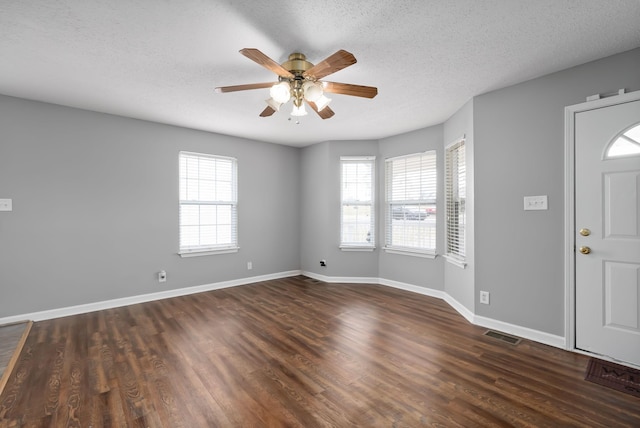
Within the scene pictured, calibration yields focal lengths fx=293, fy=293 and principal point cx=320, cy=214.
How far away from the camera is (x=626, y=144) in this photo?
2385 mm

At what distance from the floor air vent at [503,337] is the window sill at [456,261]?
0.77 m

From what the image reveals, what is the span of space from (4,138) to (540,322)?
234 inches

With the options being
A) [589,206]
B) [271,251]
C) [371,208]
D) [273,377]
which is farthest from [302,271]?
[589,206]

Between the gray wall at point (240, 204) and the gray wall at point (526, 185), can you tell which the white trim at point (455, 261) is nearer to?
→ the gray wall at point (240, 204)

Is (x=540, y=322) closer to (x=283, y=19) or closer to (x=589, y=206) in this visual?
(x=589, y=206)

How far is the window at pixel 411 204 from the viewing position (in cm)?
445

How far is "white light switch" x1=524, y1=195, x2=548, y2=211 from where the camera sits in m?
2.81

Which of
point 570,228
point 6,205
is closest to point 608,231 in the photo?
point 570,228

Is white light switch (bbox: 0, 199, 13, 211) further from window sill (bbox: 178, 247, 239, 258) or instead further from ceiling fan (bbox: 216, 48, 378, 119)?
ceiling fan (bbox: 216, 48, 378, 119)

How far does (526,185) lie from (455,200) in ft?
3.55

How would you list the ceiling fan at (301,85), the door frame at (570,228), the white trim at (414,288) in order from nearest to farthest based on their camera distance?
1. the ceiling fan at (301,85)
2. the door frame at (570,228)
3. the white trim at (414,288)

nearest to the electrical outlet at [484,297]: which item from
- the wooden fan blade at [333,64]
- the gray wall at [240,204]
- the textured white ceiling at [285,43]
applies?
the gray wall at [240,204]

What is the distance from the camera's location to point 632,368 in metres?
2.31

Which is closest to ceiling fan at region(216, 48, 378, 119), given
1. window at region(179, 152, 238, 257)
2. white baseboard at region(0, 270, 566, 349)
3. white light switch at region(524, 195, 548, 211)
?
white light switch at region(524, 195, 548, 211)
